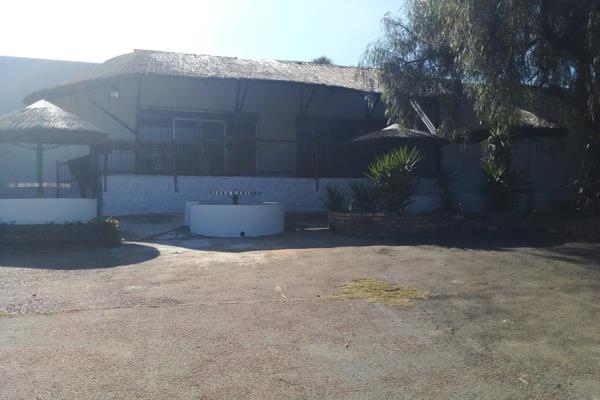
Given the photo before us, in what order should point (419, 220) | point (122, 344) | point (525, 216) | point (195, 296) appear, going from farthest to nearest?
point (525, 216) < point (419, 220) < point (195, 296) < point (122, 344)

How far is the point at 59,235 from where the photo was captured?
10.2 metres

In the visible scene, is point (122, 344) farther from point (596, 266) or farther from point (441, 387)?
point (596, 266)

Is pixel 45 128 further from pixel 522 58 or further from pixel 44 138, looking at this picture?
pixel 522 58

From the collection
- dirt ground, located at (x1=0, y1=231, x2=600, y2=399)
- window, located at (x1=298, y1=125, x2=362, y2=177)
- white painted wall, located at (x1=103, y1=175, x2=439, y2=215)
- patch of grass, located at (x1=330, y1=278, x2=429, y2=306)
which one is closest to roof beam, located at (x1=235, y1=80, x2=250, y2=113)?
window, located at (x1=298, y1=125, x2=362, y2=177)

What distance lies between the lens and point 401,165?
12.0m

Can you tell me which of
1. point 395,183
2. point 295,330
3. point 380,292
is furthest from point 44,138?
point 295,330

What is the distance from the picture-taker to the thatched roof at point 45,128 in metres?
10.9

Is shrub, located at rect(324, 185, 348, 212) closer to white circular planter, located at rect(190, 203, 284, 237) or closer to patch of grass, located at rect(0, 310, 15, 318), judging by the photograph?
white circular planter, located at rect(190, 203, 284, 237)

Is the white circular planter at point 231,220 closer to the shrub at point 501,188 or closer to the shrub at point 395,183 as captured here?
the shrub at point 395,183

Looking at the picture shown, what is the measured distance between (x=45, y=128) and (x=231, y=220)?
402cm

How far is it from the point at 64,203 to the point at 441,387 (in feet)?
30.0

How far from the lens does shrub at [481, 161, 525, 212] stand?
41.7 feet

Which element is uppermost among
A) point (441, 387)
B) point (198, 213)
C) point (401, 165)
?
point (401, 165)

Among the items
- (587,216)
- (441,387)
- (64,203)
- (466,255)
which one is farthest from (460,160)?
(441,387)
